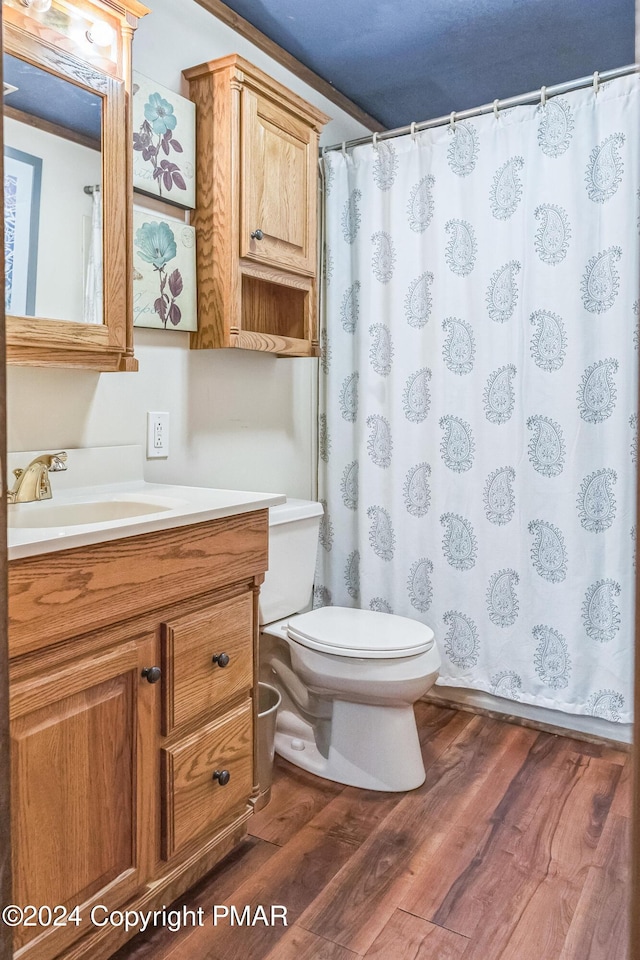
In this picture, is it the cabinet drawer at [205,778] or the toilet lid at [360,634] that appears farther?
the toilet lid at [360,634]

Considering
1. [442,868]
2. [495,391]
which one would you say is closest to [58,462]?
[442,868]

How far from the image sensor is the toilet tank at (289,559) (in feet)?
6.84

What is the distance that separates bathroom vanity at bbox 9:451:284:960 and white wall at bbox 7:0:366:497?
0.15 meters

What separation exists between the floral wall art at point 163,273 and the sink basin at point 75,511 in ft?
1.68

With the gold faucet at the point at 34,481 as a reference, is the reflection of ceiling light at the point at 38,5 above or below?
above

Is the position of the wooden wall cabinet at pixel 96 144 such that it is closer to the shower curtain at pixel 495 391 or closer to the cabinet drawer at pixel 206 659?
the cabinet drawer at pixel 206 659

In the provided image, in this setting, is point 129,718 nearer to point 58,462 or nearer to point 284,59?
point 58,462

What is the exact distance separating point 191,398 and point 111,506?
0.55m

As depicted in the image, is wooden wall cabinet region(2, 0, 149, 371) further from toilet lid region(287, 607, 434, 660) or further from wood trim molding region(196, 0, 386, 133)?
toilet lid region(287, 607, 434, 660)

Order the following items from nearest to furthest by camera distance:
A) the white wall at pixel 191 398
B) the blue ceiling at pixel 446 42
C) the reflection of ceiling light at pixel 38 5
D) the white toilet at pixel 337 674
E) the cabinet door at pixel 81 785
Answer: the cabinet door at pixel 81 785 → the reflection of ceiling light at pixel 38 5 → the white wall at pixel 191 398 → the white toilet at pixel 337 674 → the blue ceiling at pixel 446 42

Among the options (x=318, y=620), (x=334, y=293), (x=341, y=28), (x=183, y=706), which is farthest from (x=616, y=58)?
(x=183, y=706)

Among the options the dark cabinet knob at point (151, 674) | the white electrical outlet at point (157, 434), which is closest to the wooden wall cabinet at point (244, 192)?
the white electrical outlet at point (157, 434)

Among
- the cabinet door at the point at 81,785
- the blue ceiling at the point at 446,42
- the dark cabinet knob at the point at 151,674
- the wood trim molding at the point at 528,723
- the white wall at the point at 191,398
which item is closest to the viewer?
the cabinet door at the point at 81,785

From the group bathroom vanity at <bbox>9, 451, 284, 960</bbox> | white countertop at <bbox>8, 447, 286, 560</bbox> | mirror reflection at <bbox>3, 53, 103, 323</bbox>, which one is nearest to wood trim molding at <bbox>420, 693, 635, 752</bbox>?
bathroom vanity at <bbox>9, 451, 284, 960</bbox>
